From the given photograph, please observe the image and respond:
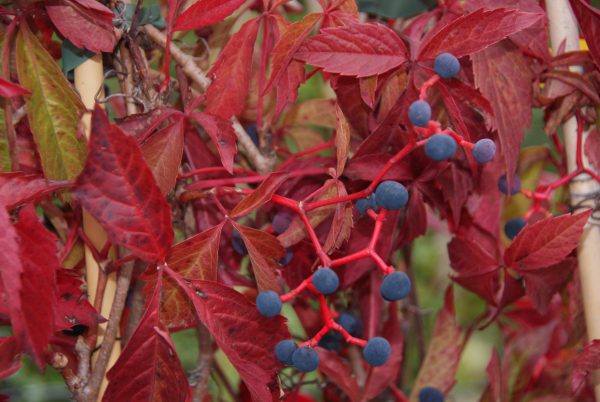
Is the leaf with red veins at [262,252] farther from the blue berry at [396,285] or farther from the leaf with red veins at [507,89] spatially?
the leaf with red veins at [507,89]

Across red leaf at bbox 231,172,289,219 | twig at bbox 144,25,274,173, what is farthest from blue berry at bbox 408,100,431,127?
twig at bbox 144,25,274,173

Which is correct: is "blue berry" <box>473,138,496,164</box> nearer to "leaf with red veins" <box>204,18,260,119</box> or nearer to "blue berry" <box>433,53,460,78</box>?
"blue berry" <box>433,53,460,78</box>

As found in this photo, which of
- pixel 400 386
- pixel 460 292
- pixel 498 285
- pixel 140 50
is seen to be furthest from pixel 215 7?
pixel 460 292

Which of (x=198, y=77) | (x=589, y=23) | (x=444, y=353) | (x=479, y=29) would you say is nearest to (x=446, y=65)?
(x=479, y=29)

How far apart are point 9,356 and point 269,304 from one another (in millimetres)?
186

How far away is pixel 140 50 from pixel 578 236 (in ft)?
1.35

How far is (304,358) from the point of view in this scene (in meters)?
0.53

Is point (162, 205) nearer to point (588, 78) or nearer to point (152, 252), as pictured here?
point (152, 252)

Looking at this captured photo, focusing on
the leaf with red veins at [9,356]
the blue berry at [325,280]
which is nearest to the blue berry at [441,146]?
the blue berry at [325,280]

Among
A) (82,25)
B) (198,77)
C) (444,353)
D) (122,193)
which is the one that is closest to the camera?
(122,193)

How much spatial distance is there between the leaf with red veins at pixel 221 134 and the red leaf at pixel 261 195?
27 millimetres

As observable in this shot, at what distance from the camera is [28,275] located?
44 centimetres

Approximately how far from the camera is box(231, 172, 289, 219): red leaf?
0.52m

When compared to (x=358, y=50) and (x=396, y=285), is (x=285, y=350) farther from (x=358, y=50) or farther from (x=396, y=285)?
(x=358, y=50)
